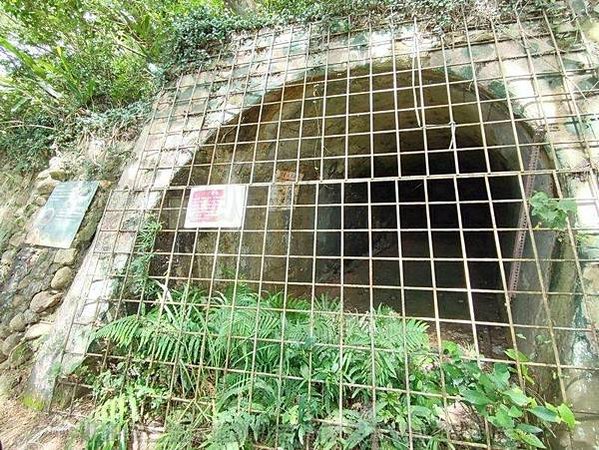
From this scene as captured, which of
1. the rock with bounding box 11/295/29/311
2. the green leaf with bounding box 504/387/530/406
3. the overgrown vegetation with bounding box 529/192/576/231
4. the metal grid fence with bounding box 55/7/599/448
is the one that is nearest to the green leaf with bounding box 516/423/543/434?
the green leaf with bounding box 504/387/530/406

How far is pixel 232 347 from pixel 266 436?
2.07 feet

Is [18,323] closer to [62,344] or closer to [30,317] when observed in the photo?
[30,317]

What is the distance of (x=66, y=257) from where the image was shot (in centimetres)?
331

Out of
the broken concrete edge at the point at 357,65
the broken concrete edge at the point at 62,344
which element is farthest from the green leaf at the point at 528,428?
the broken concrete edge at the point at 62,344

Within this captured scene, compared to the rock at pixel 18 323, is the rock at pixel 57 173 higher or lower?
higher

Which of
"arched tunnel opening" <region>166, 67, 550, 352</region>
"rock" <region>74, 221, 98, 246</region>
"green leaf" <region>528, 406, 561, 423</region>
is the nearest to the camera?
"green leaf" <region>528, 406, 561, 423</region>

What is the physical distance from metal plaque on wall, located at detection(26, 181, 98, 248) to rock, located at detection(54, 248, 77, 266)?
6cm

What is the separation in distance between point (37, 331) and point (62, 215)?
3.93 ft

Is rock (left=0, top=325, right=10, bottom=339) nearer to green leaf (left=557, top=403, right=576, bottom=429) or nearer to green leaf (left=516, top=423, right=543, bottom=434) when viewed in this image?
green leaf (left=516, top=423, right=543, bottom=434)

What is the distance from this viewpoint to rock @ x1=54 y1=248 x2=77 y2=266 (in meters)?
3.29

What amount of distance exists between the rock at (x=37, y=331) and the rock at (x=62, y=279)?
37cm

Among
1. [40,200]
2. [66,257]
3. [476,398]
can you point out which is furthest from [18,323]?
[476,398]

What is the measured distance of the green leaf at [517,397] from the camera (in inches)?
58.2

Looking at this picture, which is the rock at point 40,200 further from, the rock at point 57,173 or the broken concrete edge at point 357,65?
the broken concrete edge at point 357,65
